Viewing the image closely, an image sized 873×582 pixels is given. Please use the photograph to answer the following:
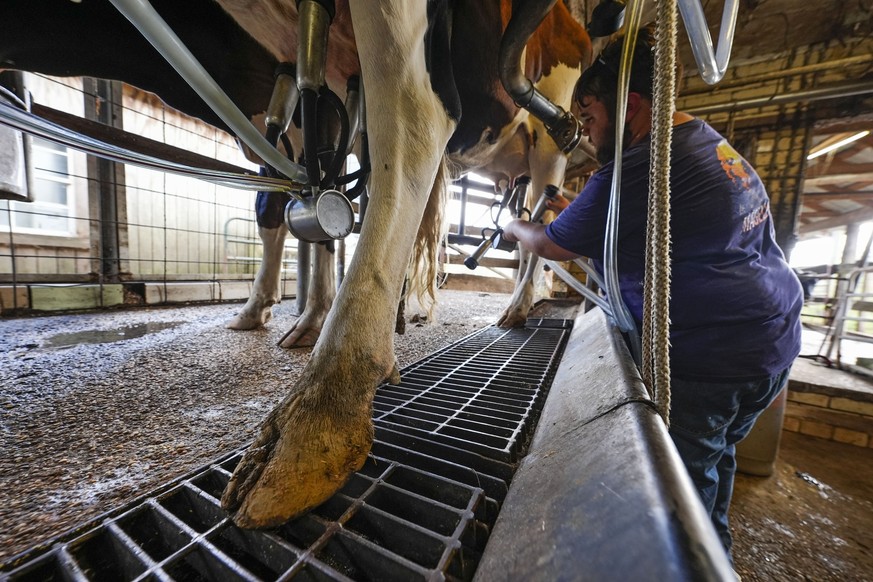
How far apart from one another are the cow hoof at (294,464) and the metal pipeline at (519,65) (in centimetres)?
155

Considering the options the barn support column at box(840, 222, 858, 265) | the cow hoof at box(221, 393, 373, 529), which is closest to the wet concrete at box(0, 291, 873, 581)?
the cow hoof at box(221, 393, 373, 529)

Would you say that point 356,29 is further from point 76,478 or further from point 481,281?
point 481,281

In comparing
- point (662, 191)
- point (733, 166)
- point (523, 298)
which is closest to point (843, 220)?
point (523, 298)

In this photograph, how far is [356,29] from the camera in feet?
2.99

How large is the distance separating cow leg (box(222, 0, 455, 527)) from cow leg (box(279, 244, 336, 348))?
1125 millimetres

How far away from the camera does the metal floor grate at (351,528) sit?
47 cm

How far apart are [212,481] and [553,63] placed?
3124mm

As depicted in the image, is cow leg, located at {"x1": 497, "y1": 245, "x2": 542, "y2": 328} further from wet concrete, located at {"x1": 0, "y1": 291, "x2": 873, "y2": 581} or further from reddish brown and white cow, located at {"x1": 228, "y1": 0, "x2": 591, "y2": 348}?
wet concrete, located at {"x1": 0, "y1": 291, "x2": 873, "y2": 581}

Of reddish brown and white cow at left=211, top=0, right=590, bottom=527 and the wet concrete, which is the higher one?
reddish brown and white cow at left=211, top=0, right=590, bottom=527

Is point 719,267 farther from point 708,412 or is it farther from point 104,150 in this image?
point 104,150

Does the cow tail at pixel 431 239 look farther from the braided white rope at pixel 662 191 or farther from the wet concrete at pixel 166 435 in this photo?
the braided white rope at pixel 662 191

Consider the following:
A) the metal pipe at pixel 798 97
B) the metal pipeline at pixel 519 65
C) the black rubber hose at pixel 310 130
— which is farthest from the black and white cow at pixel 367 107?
the metal pipe at pixel 798 97

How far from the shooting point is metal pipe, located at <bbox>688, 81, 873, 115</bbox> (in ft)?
12.3

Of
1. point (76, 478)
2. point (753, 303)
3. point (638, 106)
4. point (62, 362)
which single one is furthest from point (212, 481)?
point (638, 106)
